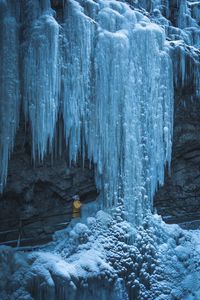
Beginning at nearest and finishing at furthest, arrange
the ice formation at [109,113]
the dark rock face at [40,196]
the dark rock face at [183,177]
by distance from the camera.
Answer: the ice formation at [109,113], the dark rock face at [40,196], the dark rock face at [183,177]

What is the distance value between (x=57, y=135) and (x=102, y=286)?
4.14 metres

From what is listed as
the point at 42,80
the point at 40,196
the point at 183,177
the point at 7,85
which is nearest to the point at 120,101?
the point at 42,80

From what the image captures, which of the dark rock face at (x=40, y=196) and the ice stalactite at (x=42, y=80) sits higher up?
the ice stalactite at (x=42, y=80)

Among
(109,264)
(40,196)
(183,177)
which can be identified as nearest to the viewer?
(109,264)

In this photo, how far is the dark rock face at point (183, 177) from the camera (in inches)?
581

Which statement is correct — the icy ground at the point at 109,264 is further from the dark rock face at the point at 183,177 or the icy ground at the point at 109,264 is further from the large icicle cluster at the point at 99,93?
the dark rock face at the point at 183,177

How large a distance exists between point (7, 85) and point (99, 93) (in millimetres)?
2072

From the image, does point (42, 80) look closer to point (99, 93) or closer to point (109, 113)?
point (99, 93)

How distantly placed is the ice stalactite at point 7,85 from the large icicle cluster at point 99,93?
0.03 meters

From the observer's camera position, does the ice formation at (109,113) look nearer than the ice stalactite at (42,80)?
Yes

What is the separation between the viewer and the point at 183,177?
15148 mm

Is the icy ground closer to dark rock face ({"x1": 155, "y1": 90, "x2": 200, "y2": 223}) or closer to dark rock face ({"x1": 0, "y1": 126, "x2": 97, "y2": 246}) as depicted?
dark rock face ({"x1": 155, "y1": 90, "x2": 200, "y2": 223})

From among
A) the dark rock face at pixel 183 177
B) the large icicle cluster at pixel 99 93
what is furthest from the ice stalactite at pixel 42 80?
the dark rock face at pixel 183 177

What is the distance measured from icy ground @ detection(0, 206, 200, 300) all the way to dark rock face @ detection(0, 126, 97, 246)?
8.62 feet
